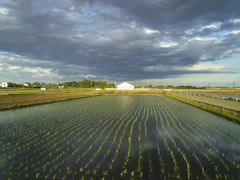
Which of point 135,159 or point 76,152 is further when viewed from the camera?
point 76,152

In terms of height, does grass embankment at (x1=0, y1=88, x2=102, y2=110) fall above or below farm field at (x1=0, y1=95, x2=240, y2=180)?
above

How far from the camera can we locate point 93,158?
6.55 meters

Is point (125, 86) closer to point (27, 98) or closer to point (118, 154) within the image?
point (27, 98)

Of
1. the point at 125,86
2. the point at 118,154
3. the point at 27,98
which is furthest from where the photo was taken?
the point at 125,86

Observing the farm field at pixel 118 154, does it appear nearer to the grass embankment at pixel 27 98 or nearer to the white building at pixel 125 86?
the grass embankment at pixel 27 98

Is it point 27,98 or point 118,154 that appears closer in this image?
point 118,154

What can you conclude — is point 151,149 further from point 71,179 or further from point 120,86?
point 120,86

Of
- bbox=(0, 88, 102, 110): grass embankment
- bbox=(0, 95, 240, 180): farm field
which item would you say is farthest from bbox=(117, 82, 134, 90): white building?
bbox=(0, 95, 240, 180): farm field

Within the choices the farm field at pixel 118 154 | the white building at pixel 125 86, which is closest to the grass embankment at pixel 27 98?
the farm field at pixel 118 154

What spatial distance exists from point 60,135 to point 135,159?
5496mm

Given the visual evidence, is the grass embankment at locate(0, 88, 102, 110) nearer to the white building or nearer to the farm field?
the farm field

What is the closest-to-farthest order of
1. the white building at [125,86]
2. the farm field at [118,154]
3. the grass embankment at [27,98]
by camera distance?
the farm field at [118,154]
the grass embankment at [27,98]
the white building at [125,86]

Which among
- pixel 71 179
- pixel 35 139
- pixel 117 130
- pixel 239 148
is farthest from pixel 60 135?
pixel 239 148

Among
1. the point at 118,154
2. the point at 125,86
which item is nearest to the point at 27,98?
the point at 118,154
